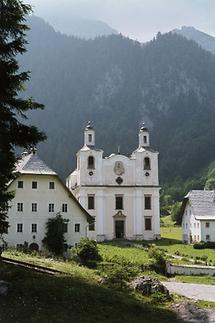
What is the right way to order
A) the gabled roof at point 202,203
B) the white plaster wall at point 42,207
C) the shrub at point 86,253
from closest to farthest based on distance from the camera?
the shrub at point 86,253, the white plaster wall at point 42,207, the gabled roof at point 202,203

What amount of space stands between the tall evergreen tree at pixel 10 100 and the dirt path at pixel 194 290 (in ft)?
40.3

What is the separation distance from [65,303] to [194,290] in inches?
609

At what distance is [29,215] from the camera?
151ft

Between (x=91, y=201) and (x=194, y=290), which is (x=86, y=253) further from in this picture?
(x=91, y=201)

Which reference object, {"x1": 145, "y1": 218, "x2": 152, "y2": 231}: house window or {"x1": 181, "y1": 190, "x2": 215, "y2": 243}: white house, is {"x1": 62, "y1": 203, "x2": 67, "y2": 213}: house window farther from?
{"x1": 145, "y1": 218, "x2": 152, "y2": 231}: house window

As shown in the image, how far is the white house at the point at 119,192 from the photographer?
242ft

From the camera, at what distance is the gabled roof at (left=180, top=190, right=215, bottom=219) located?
68.8 metres

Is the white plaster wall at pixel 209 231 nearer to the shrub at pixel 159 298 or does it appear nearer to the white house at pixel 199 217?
the white house at pixel 199 217

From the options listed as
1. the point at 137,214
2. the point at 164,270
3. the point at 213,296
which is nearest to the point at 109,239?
the point at 137,214

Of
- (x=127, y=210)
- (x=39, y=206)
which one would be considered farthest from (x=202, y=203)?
(x=39, y=206)

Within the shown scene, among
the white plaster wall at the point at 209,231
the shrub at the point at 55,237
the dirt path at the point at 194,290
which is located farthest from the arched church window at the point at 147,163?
the dirt path at the point at 194,290

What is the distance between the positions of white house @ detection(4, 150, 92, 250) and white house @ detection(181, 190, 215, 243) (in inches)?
985

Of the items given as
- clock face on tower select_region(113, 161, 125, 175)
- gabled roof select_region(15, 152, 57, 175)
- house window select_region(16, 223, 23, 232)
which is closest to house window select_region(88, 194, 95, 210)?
clock face on tower select_region(113, 161, 125, 175)

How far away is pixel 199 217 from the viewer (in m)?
67.8
